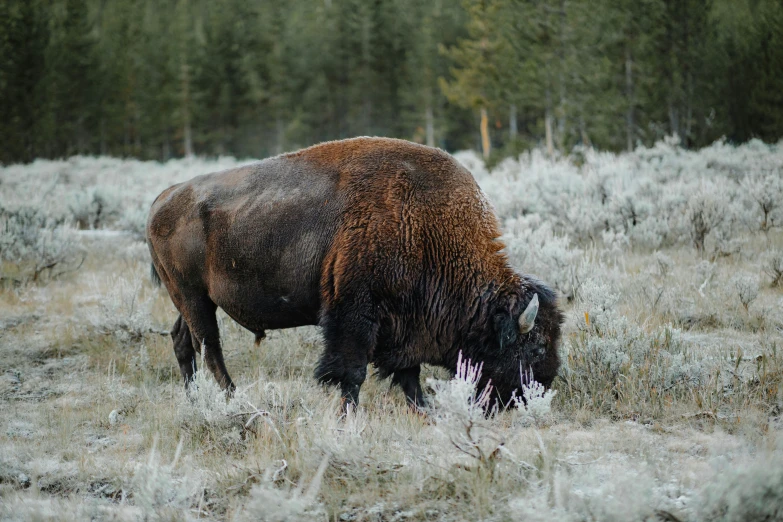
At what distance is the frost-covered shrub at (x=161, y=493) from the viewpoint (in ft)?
9.16

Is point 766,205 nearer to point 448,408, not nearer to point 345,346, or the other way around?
point 345,346

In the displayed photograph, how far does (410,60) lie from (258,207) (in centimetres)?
3866

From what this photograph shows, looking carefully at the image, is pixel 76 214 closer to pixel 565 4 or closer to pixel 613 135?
pixel 565 4

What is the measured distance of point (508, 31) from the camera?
84.0 ft

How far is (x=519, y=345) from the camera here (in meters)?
4.09

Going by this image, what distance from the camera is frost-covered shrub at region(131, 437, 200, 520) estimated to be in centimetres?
279

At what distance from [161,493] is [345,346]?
1.52 m

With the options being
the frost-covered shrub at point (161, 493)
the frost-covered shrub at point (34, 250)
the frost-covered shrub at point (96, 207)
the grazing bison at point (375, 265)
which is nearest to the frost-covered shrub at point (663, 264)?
the grazing bison at point (375, 265)

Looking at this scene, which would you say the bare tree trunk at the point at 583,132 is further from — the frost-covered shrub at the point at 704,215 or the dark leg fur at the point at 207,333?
the dark leg fur at the point at 207,333

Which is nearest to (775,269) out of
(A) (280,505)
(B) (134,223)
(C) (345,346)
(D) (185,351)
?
(C) (345,346)

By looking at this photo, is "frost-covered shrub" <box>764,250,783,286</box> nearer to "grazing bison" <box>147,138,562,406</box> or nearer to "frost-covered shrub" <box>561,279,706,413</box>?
"frost-covered shrub" <box>561,279,706,413</box>

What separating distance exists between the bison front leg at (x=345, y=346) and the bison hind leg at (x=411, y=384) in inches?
23.4

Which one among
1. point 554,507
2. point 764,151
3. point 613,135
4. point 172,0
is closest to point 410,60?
point 613,135

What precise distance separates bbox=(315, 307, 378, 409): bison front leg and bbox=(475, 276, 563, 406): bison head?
0.77m
